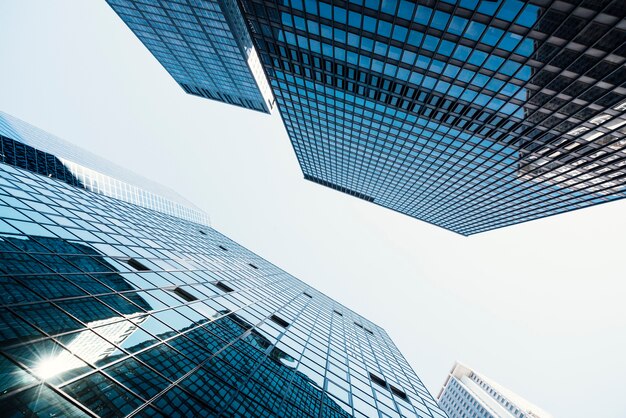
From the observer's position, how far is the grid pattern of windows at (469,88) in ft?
82.4

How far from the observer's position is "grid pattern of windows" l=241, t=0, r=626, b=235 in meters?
25.1

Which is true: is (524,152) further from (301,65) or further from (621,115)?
(301,65)

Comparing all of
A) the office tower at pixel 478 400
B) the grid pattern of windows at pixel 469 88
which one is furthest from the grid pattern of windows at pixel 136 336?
the office tower at pixel 478 400

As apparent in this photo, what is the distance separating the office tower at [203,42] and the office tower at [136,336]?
56.5 meters

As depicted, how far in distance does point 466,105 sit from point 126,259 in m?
37.6

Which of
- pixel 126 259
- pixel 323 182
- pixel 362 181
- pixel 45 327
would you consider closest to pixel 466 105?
pixel 126 259

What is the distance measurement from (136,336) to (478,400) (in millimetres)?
162877

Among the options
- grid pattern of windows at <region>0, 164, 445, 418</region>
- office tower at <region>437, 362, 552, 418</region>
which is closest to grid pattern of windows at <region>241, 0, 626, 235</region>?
grid pattern of windows at <region>0, 164, 445, 418</region>

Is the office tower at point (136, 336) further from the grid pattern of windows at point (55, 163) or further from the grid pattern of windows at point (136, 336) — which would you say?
the grid pattern of windows at point (55, 163)

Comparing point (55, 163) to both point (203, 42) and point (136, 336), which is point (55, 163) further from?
point (136, 336)

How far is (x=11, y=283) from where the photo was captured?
11.2 metres

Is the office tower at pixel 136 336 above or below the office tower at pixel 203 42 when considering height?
below

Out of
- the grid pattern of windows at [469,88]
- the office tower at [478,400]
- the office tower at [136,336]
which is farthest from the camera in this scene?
the office tower at [478,400]

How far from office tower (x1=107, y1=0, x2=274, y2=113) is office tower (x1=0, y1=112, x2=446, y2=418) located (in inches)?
2225
